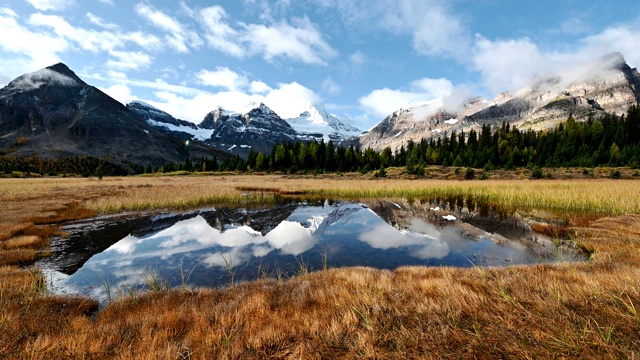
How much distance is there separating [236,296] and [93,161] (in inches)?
8647

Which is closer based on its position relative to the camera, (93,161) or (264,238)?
(264,238)

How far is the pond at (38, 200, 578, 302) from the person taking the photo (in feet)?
27.8

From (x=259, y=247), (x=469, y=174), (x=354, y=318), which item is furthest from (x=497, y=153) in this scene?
(x=354, y=318)

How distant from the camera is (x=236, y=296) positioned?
5.85 m

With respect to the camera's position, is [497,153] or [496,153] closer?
[496,153]

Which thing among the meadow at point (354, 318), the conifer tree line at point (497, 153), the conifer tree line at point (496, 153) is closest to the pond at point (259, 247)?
the meadow at point (354, 318)

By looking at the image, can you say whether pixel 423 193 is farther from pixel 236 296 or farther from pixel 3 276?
pixel 3 276

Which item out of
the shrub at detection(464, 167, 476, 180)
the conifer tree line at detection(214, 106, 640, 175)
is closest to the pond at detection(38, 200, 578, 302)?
the shrub at detection(464, 167, 476, 180)

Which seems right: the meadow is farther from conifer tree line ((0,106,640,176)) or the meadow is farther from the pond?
conifer tree line ((0,106,640,176))

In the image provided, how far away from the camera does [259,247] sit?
38.5ft

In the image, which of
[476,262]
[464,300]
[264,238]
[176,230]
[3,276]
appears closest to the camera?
[464,300]

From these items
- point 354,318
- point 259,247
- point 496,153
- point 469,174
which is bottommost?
point 259,247

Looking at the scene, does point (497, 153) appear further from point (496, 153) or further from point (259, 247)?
point (259, 247)

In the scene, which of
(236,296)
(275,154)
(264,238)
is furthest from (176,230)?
(275,154)
